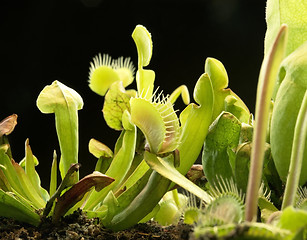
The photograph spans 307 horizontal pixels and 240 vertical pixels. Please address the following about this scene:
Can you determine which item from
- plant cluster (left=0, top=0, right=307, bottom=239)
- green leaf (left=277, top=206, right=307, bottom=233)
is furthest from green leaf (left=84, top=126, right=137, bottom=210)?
green leaf (left=277, top=206, right=307, bottom=233)

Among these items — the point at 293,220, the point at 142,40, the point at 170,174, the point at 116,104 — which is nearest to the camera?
the point at 293,220

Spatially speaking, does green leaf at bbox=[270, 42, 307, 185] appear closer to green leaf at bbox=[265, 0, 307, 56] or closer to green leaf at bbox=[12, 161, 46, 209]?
green leaf at bbox=[265, 0, 307, 56]

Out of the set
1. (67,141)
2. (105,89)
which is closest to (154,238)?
(67,141)

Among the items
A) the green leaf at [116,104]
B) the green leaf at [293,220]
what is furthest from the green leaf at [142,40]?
the green leaf at [293,220]

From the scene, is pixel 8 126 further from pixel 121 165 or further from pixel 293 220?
pixel 293 220

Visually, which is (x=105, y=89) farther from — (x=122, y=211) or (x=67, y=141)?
(x=122, y=211)

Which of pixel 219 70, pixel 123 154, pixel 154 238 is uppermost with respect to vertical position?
pixel 219 70

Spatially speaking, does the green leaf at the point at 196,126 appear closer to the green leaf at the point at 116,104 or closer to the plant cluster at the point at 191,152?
the plant cluster at the point at 191,152

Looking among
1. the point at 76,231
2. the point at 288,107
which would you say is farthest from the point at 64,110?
the point at 288,107
